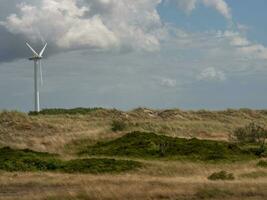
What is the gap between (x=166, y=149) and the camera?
5094 cm

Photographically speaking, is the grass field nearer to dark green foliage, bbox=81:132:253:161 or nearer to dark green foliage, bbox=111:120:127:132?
dark green foliage, bbox=81:132:253:161

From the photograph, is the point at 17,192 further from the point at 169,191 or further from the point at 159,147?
the point at 159,147

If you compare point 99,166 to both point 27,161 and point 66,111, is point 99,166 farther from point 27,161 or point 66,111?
point 66,111

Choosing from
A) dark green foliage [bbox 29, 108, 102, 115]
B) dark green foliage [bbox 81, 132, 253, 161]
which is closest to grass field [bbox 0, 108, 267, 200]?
dark green foliage [bbox 81, 132, 253, 161]

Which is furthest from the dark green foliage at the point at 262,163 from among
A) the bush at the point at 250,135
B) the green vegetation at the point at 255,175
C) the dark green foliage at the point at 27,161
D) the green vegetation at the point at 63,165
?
the bush at the point at 250,135

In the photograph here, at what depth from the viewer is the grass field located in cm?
2544

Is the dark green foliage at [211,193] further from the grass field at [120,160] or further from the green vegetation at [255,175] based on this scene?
the green vegetation at [255,175]

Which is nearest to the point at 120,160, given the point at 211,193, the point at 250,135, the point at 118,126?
the point at 211,193

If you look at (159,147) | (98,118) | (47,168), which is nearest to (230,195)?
(47,168)

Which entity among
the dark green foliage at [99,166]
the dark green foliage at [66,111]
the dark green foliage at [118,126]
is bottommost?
the dark green foliage at [99,166]

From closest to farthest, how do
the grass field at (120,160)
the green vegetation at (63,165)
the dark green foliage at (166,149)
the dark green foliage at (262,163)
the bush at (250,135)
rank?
the grass field at (120,160)
the green vegetation at (63,165)
the dark green foliage at (262,163)
the dark green foliage at (166,149)
the bush at (250,135)

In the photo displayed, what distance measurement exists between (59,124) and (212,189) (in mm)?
45938

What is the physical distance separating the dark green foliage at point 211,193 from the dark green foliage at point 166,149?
72.9 feet

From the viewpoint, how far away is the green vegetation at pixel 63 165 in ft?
134
